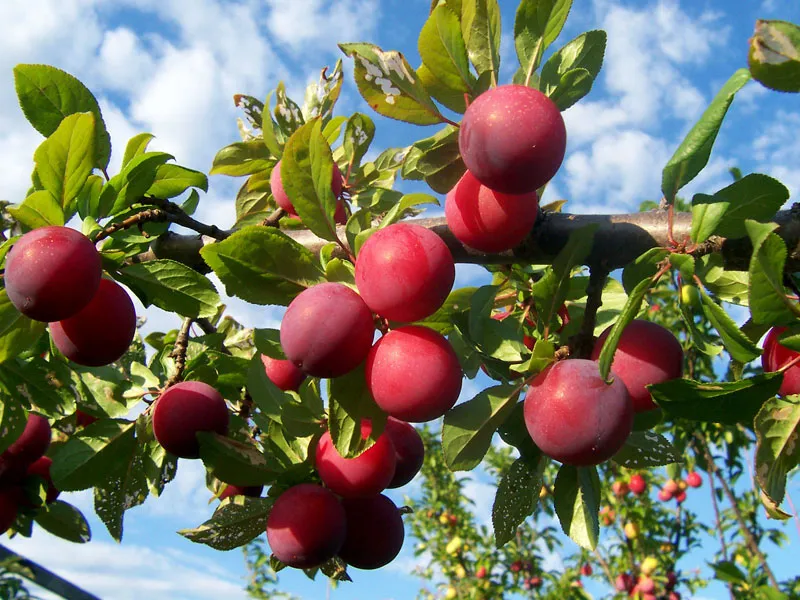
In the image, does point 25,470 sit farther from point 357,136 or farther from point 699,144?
point 699,144

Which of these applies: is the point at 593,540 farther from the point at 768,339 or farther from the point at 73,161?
the point at 73,161

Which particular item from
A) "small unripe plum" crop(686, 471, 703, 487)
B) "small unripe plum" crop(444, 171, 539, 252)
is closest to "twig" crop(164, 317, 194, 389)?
"small unripe plum" crop(444, 171, 539, 252)

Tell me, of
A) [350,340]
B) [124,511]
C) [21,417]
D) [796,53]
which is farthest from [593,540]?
[21,417]

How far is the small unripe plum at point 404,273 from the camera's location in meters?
0.94

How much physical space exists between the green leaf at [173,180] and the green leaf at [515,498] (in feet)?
3.02

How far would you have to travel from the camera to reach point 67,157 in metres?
1.24

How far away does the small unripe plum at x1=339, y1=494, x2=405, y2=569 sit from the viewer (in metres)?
1.35

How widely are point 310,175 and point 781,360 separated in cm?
81

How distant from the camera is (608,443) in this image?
93 cm

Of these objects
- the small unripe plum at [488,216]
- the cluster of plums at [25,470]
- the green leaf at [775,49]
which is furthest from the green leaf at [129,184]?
the green leaf at [775,49]

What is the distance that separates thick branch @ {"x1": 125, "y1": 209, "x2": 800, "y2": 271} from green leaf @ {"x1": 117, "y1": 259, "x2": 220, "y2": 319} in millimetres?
292

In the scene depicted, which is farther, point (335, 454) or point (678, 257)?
point (335, 454)

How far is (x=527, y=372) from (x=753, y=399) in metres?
0.32

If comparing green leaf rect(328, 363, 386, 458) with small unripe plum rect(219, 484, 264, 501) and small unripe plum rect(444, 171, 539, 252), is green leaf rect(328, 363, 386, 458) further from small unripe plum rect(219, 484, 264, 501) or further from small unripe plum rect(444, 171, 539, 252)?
small unripe plum rect(219, 484, 264, 501)
